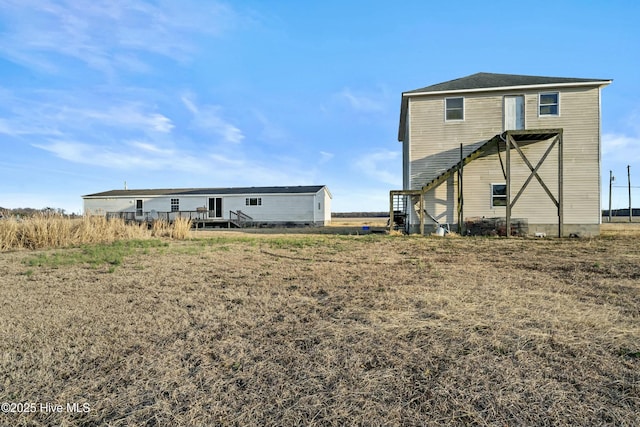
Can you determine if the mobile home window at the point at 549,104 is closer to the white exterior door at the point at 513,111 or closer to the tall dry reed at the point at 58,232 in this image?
the white exterior door at the point at 513,111

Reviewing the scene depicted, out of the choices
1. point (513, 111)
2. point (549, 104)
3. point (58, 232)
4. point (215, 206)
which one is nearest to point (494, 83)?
point (513, 111)

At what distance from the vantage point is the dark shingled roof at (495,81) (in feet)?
50.6

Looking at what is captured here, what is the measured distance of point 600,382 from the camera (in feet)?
7.88

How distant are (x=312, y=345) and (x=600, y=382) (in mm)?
2160

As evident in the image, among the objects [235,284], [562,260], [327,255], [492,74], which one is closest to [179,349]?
[235,284]

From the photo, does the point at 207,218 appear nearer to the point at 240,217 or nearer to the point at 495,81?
the point at 240,217

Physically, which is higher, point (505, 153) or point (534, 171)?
point (505, 153)

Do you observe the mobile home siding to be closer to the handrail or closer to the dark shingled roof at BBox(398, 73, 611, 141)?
the dark shingled roof at BBox(398, 73, 611, 141)

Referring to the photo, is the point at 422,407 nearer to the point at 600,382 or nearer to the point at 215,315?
the point at 600,382

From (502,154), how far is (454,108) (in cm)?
310

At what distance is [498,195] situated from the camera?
15742 mm

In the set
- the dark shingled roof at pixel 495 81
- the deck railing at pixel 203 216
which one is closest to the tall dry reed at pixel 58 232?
the dark shingled roof at pixel 495 81

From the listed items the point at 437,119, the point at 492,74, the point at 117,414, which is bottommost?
the point at 117,414

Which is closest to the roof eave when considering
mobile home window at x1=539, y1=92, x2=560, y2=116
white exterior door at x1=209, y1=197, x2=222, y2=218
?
mobile home window at x1=539, y1=92, x2=560, y2=116
